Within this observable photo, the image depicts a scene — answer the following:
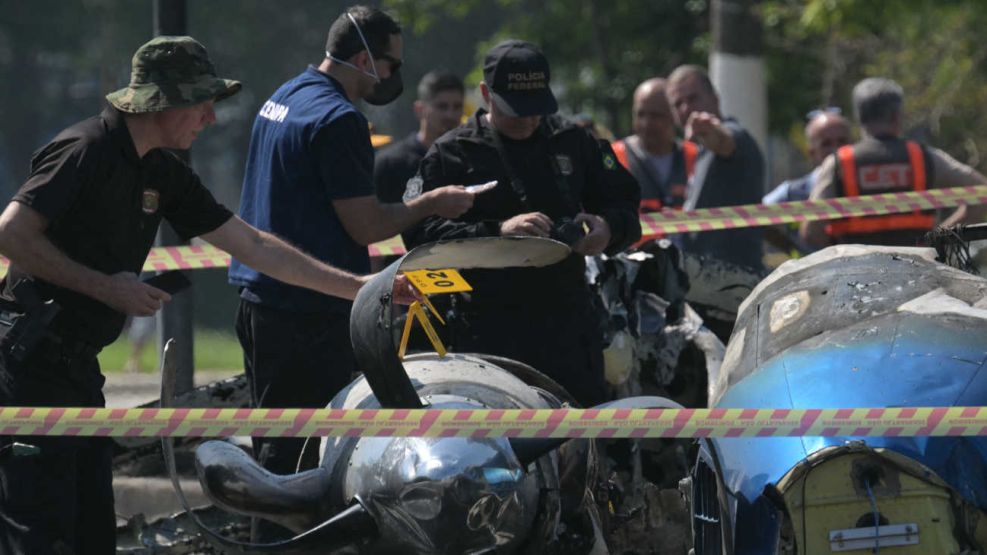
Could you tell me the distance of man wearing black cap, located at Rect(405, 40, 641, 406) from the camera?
6.20 m

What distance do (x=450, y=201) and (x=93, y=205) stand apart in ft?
4.71

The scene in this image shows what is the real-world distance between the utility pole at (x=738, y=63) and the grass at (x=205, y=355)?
4289 mm

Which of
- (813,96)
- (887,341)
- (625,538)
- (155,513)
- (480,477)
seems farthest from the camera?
(813,96)

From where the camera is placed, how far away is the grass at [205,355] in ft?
33.6

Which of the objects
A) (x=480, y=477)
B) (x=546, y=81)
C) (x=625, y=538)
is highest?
(x=546, y=81)

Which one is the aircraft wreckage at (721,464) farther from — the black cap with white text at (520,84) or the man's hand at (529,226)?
the black cap with white text at (520,84)

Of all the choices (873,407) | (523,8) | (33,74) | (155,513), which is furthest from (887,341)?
(523,8)

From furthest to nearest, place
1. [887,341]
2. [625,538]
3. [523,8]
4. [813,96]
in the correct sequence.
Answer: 1. [523,8]
2. [813,96]
3. [625,538]
4. [887,341]

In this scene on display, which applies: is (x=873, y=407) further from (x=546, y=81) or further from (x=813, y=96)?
(x=813, y=96)

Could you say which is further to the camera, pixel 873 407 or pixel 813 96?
pixel 813 96

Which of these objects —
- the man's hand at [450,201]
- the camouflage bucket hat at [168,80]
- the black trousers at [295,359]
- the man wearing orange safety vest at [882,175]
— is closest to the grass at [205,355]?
the black trousers at [295,359]

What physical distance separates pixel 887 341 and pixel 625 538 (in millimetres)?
1247

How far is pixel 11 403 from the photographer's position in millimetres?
4941

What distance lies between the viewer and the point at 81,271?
4.88m
